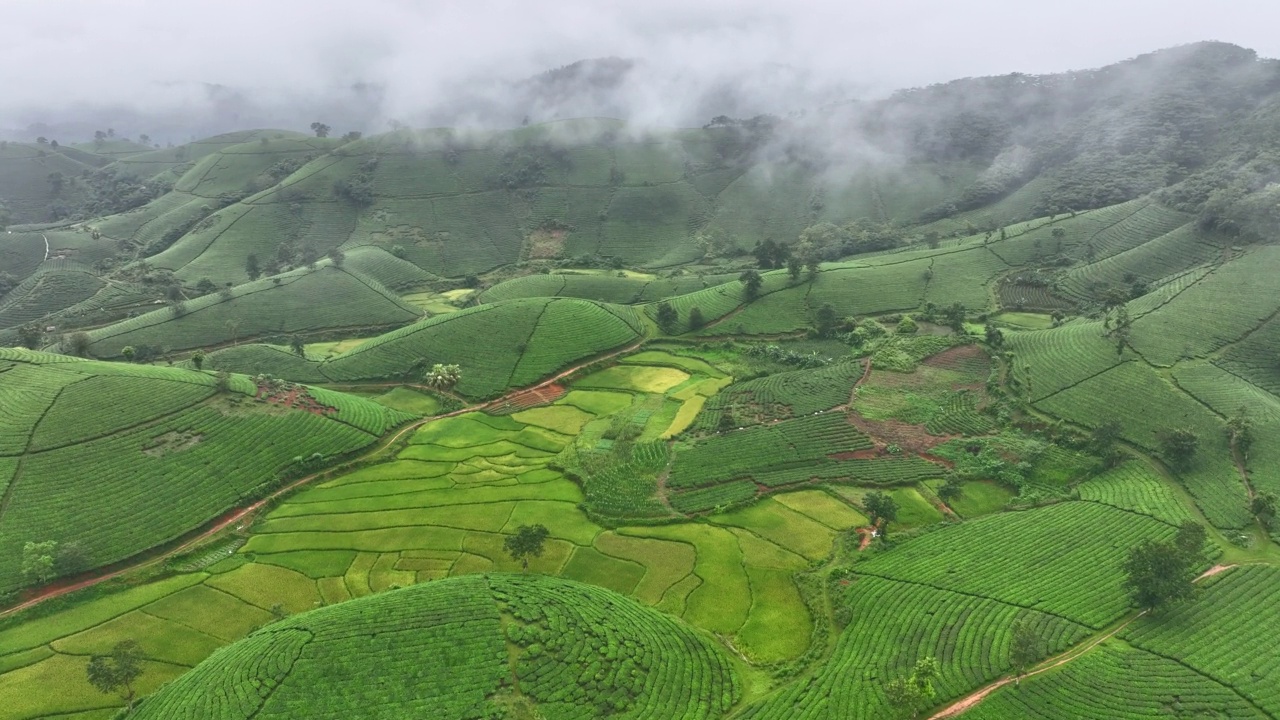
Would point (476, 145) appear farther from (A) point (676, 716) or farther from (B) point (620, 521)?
(A) point (676, 716)

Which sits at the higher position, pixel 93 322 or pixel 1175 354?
pixel 93 322

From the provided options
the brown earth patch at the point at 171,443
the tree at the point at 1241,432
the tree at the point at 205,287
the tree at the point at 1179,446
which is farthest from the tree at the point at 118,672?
the tree at the point at 205,287

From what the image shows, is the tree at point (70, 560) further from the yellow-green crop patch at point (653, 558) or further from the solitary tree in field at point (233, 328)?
the solitary tree in field at point (233, 328)

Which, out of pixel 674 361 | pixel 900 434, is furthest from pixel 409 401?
pixel 900 434

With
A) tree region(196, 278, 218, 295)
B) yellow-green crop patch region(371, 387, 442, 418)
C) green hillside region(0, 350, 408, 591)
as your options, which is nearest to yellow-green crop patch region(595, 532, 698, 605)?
→ green hillside region(0, 350, 408, 591)

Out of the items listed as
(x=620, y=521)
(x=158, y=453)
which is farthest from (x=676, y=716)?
(x=158, y=453)

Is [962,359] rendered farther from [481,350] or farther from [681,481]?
[481,350]
